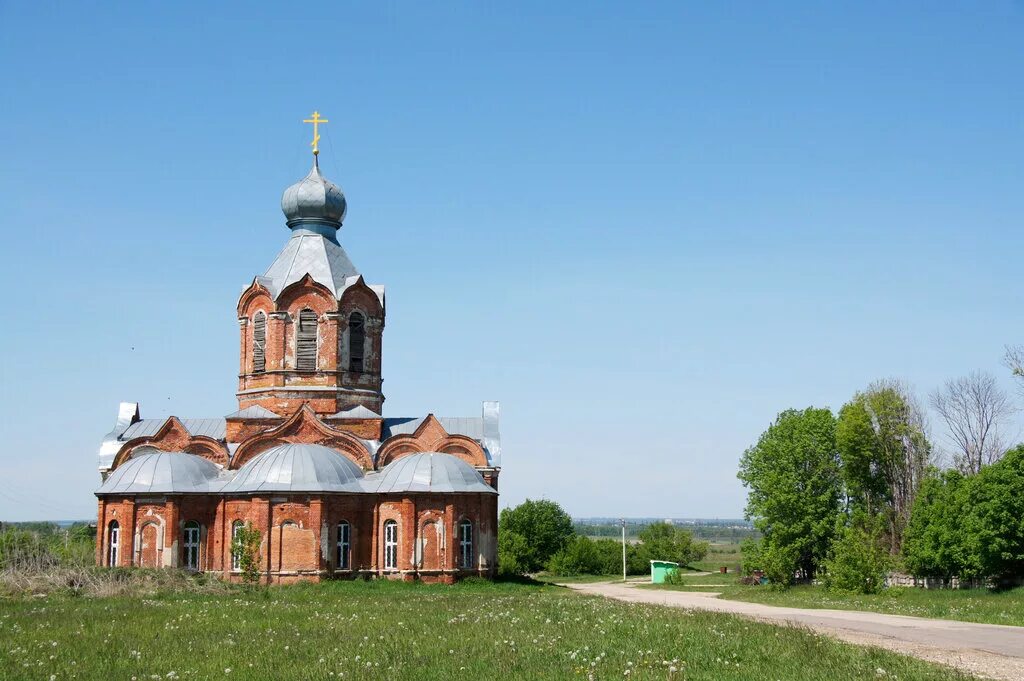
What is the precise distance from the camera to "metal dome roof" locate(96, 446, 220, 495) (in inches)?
1348

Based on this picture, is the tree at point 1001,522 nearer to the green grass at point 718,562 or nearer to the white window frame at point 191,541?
the white window frame at point 191,541

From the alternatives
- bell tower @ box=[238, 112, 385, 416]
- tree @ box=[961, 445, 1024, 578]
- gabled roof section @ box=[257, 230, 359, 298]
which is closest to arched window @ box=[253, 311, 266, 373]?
bell tower @ box=[238, 112, 385, 416]

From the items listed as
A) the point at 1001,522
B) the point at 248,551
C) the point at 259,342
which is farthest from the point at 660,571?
the point at 248,551

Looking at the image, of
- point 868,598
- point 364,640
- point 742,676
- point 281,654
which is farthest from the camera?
point 868,598

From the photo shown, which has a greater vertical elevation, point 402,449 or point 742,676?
point 402,449

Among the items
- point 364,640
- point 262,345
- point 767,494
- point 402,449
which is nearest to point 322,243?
point 262,345

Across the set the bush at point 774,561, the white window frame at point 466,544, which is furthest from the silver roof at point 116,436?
the bush at point 774,561

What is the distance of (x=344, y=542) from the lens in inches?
1339

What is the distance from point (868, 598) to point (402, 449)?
16.3 meters

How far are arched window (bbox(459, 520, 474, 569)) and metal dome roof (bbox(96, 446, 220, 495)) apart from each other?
8.52m

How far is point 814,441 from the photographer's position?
141 feet

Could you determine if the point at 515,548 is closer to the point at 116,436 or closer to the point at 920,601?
the point at 116,436

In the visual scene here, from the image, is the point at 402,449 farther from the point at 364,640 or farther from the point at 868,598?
the point at 364,640

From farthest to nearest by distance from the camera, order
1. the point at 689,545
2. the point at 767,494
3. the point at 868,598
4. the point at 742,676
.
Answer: the point at 689,545
the point at 767,494
the point at 868,598
the point at 742,676
